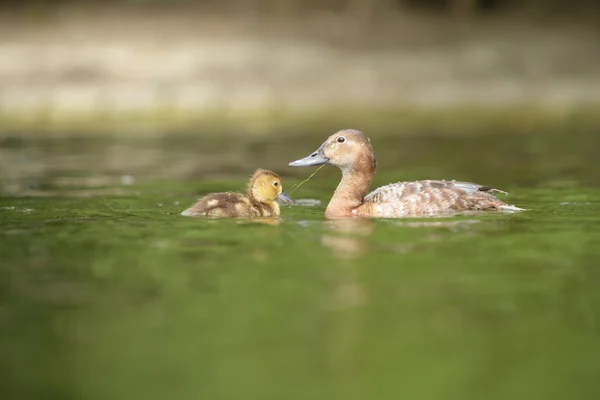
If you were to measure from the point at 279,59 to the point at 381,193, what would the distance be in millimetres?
12093

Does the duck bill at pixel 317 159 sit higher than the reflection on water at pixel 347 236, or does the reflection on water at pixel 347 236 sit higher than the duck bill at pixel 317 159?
the duck bill at pixel 317 159

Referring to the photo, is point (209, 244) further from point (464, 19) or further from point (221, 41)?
point (464, 19)

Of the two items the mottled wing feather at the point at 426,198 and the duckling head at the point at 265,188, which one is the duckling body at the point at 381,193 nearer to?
the mottled wing feather at the point at 426,198

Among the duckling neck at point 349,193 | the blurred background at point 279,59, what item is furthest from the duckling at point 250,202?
the blurred background at point 279,59

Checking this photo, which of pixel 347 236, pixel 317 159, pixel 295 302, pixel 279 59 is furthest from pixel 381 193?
pixel 279 59

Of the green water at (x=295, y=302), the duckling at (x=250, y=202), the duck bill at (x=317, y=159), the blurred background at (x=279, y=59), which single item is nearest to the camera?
the green water at (x=295, y=302)

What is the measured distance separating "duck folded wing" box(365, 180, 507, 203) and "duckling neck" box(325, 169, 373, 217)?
0.40 ft

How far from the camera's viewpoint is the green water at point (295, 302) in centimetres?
452

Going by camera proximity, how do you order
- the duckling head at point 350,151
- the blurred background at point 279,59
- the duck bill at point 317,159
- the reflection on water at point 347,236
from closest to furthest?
the reflection on water at point 347,236
the duckling head at point 350,151
the duck bill at point 317,159
the blurred background at point 279,59

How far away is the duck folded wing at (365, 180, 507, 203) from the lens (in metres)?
8.65

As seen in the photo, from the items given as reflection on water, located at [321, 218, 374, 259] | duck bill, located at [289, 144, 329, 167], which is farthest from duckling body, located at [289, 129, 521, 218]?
reflection on water, located at [321, 218, 374, 259]

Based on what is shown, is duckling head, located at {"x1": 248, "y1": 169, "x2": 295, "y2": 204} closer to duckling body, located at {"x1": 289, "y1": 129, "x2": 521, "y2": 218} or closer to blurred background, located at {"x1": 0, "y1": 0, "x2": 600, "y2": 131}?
duckling body, located at {"x1": 289, "y1": 129, "x2": 521, "y2": 218}

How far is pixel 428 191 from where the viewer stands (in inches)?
341

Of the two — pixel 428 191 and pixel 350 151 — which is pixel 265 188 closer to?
pixel 350 151
